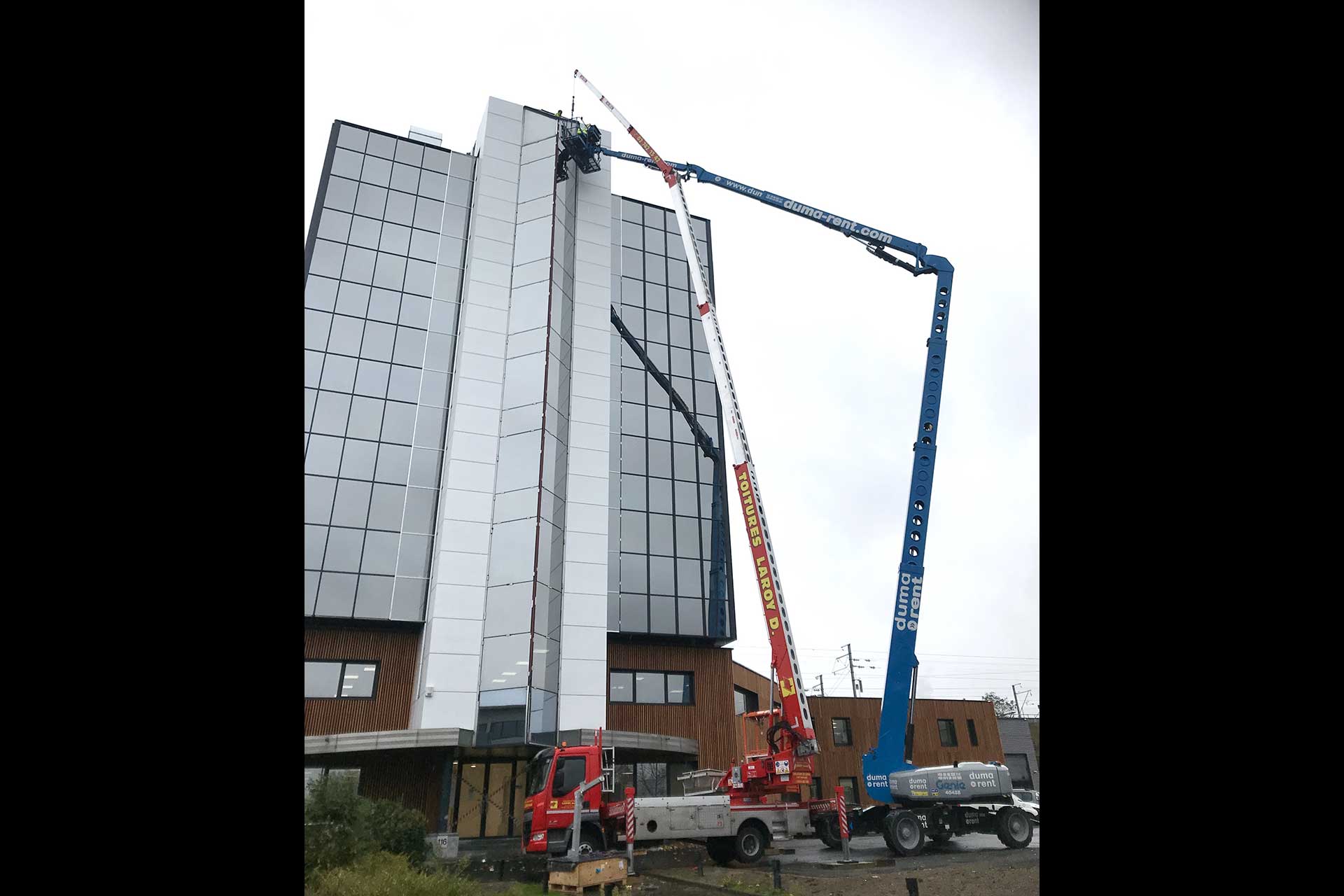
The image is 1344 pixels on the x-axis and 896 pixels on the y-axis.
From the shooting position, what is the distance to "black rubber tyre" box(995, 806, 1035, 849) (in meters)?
17.3

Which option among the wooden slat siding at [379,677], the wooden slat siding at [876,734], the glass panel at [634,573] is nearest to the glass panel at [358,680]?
the wooden slat siding at [379,677]

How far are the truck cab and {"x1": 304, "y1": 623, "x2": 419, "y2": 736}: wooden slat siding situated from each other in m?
8.95

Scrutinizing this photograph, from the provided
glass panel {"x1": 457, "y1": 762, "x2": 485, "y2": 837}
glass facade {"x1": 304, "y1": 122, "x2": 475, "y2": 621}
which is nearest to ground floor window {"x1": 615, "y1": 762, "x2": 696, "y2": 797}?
glass panel {"x1": 457, "y1": 762, "x2": 485, "y2": 837}

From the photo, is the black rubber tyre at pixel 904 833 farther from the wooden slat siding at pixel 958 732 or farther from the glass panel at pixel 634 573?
the wooden slat siding at pixel 958 732

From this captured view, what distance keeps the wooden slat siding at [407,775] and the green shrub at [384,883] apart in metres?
14.4

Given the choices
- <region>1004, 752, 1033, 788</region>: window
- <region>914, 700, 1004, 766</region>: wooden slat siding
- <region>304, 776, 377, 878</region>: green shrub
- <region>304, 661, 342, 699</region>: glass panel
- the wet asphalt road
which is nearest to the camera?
<region>304, 776, 377, 878</region>: green shrub

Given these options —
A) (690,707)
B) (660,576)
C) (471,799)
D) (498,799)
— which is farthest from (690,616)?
(471,799)

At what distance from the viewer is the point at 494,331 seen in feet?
91.8

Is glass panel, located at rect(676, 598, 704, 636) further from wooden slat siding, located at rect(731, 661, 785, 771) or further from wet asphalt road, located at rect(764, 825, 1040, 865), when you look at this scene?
wet asphalt road, located at rect(764, 825, 1040, 865)
